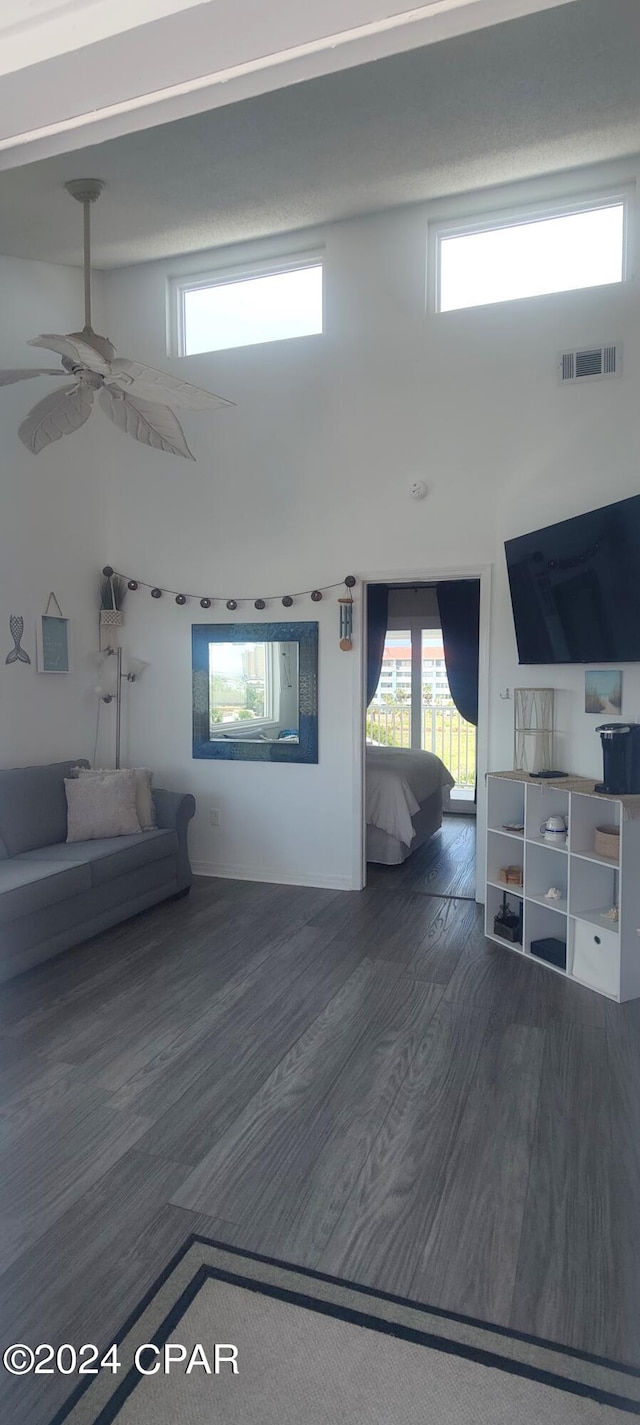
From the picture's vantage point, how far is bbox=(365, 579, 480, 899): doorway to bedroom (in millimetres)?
6215

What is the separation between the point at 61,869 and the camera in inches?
144

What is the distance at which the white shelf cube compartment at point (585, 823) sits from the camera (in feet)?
11.5

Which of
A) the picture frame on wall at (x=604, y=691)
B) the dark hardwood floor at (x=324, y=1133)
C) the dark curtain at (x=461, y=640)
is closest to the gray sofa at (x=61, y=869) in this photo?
the dark hardwood floor at (x=324, y=1133)

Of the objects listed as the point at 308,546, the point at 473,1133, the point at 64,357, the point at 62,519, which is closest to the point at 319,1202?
the point at 473,1133

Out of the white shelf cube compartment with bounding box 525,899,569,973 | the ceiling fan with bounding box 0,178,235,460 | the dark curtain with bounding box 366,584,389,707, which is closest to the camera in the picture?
the ceiling fan with bounding box 0,178,235,460

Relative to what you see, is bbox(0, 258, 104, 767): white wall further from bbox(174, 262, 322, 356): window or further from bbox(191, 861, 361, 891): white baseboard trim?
bbox(191, 861, 361, 891): white baseboard trim

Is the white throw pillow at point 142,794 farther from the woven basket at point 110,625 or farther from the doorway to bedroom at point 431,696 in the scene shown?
the doorway to bedroom at point 431,696

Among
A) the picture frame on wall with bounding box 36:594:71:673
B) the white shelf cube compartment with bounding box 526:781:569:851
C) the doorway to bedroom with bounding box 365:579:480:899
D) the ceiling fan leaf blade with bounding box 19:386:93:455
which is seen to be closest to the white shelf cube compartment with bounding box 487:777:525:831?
the white shelf cube compartment with bounding box 526:781:569:851

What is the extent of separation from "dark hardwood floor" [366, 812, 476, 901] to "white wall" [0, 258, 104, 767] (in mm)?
2292

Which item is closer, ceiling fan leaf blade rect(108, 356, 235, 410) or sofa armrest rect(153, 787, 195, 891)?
ceiling fan leaf blade rect(108, 356, 235, 410)

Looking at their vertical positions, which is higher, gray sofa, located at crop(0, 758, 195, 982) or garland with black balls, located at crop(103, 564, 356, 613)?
garland with black balls, located at crop(103, 564, 356, 613)

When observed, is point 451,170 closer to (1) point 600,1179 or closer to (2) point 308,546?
(2) point 308,546

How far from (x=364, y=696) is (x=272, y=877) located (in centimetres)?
140

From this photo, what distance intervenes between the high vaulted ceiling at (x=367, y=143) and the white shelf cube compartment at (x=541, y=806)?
3128mm
